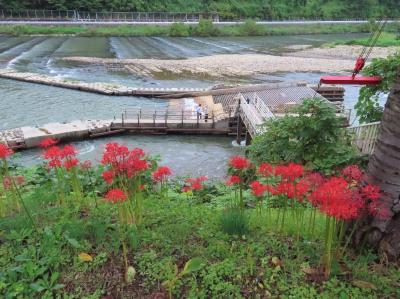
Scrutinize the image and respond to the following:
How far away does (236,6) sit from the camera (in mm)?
103500

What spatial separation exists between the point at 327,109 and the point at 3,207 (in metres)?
6.89

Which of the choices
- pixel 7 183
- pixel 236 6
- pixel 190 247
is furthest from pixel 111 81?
pixel 236 6

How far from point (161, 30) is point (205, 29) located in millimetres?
9075

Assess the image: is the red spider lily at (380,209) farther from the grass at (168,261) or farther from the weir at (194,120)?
the weir at (194,120)

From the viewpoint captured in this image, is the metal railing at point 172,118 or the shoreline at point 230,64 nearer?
the metal railing at point 172,118

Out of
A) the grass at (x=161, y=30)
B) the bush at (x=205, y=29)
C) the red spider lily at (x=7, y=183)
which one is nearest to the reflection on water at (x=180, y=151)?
the red spider lily at (x=7, y=183)

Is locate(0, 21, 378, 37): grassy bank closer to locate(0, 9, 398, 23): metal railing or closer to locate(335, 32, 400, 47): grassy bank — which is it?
locate(0, 9, 398, 23): metal railing

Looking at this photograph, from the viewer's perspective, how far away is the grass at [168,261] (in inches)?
166

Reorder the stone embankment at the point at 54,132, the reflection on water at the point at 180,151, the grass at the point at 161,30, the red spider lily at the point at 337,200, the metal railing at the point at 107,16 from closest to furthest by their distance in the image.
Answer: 1. the red spider lily at the point at 337,200
2. the reflection on water at the point at 180,151
3. the stone embankment at the point at 54,132
4. the grass at the point at 161,30
5. the metal railing at the point at 107,16

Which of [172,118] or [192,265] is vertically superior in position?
[192,265]

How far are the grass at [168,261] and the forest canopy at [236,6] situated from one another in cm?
8757

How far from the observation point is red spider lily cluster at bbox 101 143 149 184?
455cm

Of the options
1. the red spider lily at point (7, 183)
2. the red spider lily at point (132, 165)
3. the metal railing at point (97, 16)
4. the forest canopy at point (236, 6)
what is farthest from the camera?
the forest canopy at point (236, 6)

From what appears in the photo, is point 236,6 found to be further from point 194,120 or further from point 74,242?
point 74,242
